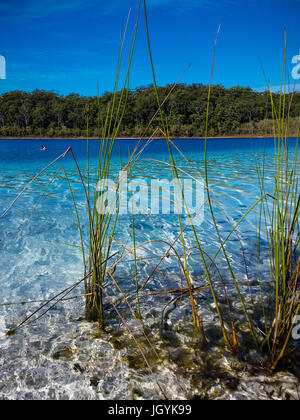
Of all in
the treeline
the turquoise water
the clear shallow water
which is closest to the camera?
the clear shallow water

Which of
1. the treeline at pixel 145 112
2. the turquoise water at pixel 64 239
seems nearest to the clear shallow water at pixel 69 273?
the turquoise water at pixel 64 239

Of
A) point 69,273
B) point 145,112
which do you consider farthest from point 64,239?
point 145,112

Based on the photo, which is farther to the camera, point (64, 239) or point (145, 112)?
point (145, 112)

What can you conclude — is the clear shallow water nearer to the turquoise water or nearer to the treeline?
the turquoise water

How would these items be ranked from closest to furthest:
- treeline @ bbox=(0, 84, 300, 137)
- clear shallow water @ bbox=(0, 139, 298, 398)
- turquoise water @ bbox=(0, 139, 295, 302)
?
clear shallow water @ bbox=(0, 139, 298, 398) < turquoise water @ bbox=(0, 139, 295, 302) < treeline @ bbox=(0, 84, 300, 137)

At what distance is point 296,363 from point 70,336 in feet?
3.85

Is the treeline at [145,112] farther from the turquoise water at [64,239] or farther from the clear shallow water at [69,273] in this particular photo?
the clear shallow water at [69,273]

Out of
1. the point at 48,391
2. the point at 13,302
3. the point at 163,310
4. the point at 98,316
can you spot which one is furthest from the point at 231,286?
the point at 13,302

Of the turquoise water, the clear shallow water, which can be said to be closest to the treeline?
the turquoise water

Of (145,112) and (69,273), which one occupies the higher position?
(145,112)

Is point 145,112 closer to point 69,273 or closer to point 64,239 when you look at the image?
point 64,239

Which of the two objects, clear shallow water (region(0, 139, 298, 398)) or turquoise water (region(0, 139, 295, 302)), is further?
turquoise water (region(0, 139, 295, 302))
